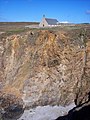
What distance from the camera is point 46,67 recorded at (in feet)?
126

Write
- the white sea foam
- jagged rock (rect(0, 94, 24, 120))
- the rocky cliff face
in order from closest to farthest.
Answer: the white sea foam, jagged rock (rect(0, 94, 24, 120)), the rocky cliff face

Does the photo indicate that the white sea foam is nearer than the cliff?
Yes

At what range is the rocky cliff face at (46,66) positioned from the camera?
37875 millimetres

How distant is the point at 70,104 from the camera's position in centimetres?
3797

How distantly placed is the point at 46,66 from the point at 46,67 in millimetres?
142

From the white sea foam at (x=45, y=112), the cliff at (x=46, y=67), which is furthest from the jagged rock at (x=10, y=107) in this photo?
the cliff at (x=46, y=67)

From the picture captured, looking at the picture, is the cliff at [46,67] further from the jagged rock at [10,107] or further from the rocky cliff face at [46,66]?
the jagged rock at [10,107]

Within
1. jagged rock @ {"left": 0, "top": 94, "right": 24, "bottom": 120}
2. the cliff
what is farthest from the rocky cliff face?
jagged rock @ {"left": 0, "top": 94, "right": 24, "bottom": 120}

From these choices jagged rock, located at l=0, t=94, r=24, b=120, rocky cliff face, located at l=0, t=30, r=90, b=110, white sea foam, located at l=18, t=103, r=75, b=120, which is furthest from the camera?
rocky cliff face, located at l=0, t=30, r=90, b=110

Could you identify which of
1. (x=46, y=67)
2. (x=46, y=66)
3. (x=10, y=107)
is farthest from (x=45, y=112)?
(x=46, y=66)

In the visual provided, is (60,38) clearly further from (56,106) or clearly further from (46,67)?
(56,106)

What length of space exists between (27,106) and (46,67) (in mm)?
5623

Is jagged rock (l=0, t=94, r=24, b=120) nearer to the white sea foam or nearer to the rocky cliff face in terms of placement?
the white sea foam

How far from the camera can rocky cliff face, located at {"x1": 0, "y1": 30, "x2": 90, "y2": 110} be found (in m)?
37.9
